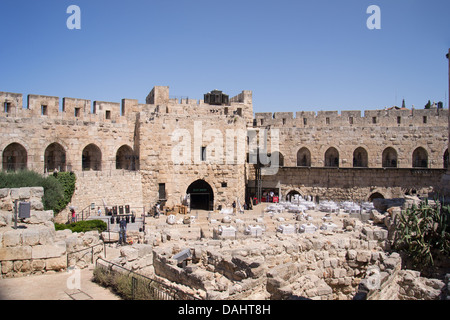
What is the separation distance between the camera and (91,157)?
19.9 m

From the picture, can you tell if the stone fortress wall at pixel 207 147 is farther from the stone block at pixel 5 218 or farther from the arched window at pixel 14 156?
the stone block at pixel 5 218

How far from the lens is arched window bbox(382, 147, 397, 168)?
918 inches

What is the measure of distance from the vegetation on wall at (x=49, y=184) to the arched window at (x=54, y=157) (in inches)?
106

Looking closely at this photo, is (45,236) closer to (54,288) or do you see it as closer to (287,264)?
(54,288)

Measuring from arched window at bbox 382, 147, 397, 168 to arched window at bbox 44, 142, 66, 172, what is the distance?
1942cm

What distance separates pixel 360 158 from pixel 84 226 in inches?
704

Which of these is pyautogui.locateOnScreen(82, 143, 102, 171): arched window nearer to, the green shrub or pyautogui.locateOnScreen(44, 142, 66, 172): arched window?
pyautogui.locateOnScreen(44, 142, 66, 172): arched window

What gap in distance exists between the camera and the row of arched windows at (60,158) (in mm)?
17219

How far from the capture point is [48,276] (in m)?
7.39

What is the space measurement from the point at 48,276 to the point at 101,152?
12.8 m

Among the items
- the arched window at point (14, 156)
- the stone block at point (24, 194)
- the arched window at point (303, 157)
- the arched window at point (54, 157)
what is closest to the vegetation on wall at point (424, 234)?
the stone block at point (24, 194)

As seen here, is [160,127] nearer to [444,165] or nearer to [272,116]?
[272,116]

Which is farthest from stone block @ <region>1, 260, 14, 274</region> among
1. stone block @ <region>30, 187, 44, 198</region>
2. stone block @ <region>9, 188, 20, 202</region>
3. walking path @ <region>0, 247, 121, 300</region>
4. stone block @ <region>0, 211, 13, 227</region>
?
stone block @ <region>30, 187, 44, 198</region>
